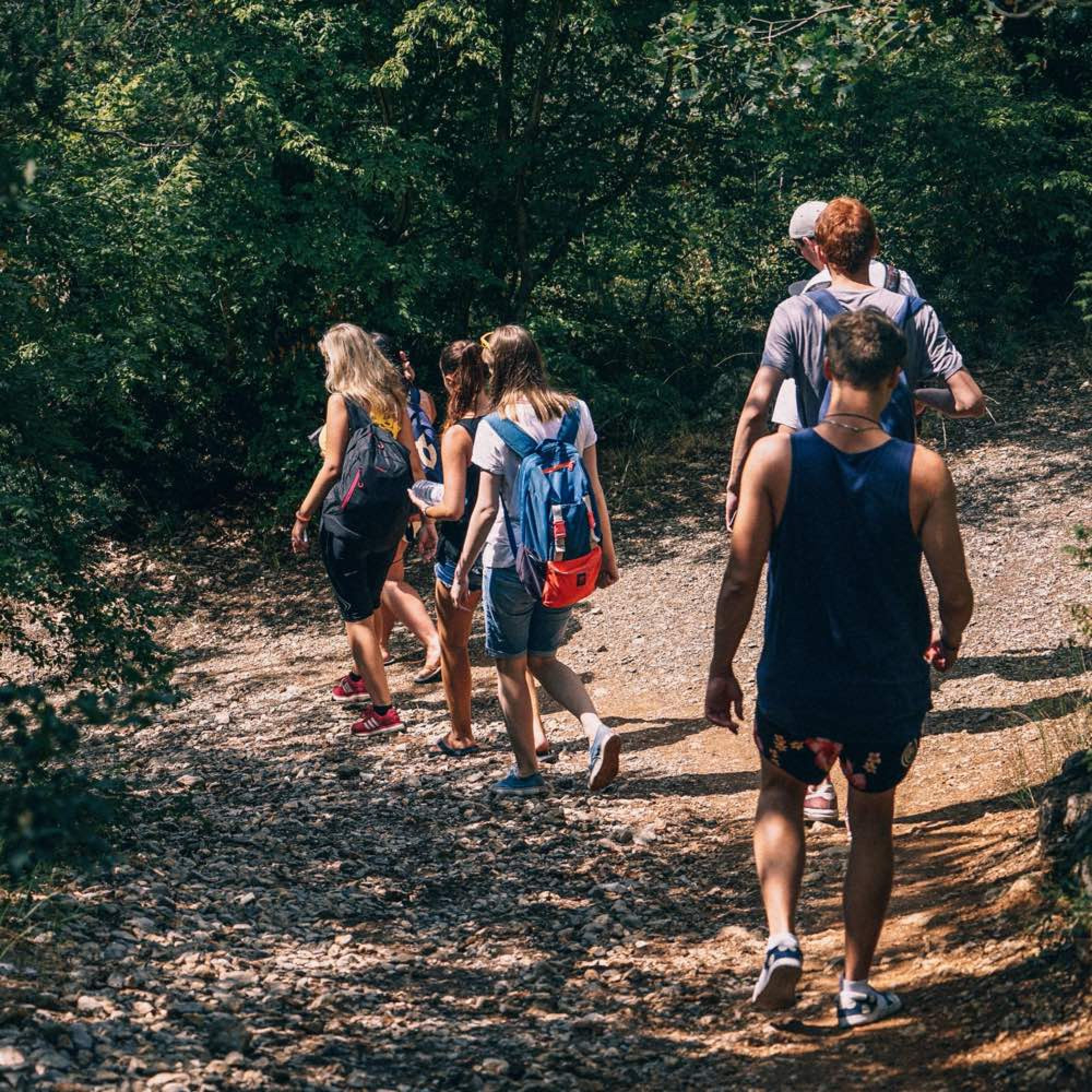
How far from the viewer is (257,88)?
9203 millimetres

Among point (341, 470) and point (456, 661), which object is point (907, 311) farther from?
point (341, 470)

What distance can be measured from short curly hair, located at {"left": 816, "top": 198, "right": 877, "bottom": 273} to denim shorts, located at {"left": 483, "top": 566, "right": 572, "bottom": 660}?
6.00 feet

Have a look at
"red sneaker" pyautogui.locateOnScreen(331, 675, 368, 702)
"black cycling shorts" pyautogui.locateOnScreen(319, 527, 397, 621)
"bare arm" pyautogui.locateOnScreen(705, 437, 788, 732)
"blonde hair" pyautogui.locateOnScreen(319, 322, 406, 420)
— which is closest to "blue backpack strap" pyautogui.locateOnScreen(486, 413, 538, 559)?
"blonde hair" pyautogui.locateOnScreen(319, 322, 406, 420)

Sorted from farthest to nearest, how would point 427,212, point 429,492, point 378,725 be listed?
point 427,212
point 378,725
point 429,492

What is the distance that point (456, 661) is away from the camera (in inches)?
254

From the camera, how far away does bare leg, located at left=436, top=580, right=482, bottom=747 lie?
6.33 metres

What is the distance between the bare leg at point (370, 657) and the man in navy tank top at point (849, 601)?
3516 millimetres

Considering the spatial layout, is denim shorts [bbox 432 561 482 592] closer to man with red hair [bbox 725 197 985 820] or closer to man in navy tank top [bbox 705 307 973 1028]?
man with red hair [bbox 725 197 985 820]

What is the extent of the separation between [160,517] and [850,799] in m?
9.16

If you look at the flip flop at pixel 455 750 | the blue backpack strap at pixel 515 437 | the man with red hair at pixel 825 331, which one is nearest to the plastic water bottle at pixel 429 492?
the blue backpack strap at pixel 515 437

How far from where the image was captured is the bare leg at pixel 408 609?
788cm

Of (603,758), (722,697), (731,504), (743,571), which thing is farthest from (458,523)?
(743,571)

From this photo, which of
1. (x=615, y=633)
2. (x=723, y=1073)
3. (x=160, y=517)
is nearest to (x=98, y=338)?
(x=160, y=517)

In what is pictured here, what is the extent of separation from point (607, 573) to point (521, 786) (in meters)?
1.07
